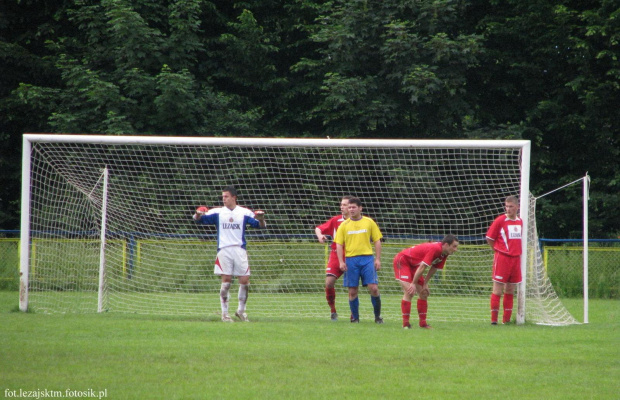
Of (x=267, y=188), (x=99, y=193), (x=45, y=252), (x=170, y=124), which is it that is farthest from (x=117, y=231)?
(x=170, y=124)

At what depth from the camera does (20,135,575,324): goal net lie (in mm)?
11836

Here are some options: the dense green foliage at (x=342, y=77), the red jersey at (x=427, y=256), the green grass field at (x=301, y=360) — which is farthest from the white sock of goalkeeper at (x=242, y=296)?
the dense green foliage at (x=342, y=77)

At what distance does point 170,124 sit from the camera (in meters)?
23.6

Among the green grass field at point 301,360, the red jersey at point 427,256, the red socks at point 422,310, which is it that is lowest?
the green grass field at point 301,360

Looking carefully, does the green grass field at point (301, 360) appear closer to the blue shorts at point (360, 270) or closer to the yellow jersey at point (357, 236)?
the blue shorts at point (360, 270)

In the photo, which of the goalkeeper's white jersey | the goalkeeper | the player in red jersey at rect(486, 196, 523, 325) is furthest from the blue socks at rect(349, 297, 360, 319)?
the player in red jersey at rect(486, 196, 523, 325)

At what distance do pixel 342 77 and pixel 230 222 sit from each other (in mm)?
13739

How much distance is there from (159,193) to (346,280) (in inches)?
256

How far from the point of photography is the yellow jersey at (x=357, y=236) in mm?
10531

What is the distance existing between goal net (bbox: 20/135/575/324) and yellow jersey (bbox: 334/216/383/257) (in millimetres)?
1322

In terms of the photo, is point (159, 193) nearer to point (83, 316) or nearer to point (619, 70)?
point (83, 316)

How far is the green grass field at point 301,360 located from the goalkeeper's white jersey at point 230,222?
1262mm

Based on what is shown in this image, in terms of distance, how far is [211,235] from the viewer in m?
15.0

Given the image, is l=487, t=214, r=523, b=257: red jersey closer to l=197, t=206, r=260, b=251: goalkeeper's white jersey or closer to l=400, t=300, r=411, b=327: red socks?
l=400, t=300, r=411, b=327: red socks
